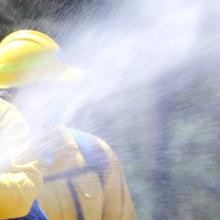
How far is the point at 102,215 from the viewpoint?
2.45 m

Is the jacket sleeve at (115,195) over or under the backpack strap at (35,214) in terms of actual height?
under

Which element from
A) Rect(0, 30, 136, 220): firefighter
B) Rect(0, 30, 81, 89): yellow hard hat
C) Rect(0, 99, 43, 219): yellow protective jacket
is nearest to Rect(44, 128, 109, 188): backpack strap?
Rect(0, 30, 136, 220): firefighter

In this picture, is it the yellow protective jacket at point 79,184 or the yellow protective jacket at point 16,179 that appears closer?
the yellow protective jacket at point 16,179

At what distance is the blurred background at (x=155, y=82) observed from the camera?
4258 millimetres

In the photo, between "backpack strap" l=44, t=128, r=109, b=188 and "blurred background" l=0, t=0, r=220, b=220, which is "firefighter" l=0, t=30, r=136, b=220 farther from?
"blurred background" l=0, t=0, r=220, b=220

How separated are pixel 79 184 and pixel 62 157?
0.37ft

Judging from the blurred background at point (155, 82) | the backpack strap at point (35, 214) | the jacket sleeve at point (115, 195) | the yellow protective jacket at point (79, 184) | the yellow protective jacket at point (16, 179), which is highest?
the yellow protective jacket at point (16, 179)

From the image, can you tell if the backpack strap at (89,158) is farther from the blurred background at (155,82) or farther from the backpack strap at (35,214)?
the blurred background at (155,82)

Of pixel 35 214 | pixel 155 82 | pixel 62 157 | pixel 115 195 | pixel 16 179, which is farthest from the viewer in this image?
pixel 155 82

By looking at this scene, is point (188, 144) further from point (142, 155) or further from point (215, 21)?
point (215, 21)

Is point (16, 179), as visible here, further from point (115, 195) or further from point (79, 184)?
point (115, 195)

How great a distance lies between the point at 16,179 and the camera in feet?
5.50

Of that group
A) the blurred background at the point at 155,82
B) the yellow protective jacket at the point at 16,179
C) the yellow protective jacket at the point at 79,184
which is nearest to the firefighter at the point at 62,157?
the yellow protective jacket at the point at 79,184

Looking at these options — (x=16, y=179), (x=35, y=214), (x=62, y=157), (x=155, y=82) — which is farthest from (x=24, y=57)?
(x=155, y=82)
